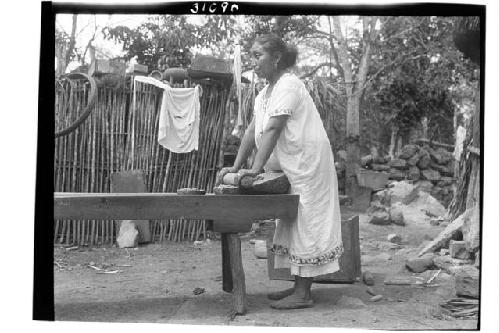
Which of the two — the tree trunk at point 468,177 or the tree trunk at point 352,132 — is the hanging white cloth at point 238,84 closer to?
the tree trunk at point 352,132

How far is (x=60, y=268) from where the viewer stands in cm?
439

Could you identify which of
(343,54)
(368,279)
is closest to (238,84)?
(343,54)

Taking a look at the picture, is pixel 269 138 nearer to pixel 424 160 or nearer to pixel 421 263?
pixel 424 160

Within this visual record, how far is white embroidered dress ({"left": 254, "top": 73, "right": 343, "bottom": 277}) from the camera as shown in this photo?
11.8 ft

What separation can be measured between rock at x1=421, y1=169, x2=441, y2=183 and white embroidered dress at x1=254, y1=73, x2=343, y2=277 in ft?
4.35

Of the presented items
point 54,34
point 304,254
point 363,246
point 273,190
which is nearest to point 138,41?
point 54,34

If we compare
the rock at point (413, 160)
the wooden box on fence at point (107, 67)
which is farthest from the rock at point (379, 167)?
the wooden box on fence at point (107, 67)

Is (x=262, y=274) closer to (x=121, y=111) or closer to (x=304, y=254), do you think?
(x=304, y=254)

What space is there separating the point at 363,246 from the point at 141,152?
2573 mm

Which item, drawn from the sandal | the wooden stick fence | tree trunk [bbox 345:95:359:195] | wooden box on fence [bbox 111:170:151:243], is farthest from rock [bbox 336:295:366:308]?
wooden box on fence [bbox 111:170:151:243]

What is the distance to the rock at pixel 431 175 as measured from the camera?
15.2 ft

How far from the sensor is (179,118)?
554 cm

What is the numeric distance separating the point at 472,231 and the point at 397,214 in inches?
52.3

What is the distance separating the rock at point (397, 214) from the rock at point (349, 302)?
5.12ft
